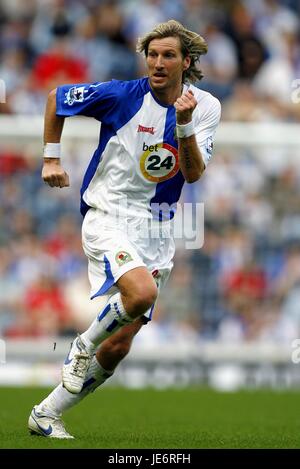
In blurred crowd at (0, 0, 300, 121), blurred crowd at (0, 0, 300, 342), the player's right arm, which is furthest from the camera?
blurred crowd at (0, 0, 300, 121)

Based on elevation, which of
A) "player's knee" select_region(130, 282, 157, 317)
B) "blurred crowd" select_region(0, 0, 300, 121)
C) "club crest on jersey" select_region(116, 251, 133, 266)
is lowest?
"player's knee" select_region(130, 282, 157, 317)

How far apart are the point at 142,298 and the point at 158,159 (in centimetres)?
106

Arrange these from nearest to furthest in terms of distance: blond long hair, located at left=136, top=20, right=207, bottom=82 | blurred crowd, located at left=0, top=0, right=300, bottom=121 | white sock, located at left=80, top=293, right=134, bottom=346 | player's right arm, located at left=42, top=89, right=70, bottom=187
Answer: white sock, located at left=80, top=293, right=134, bottom=346 → player's right arm, located at left=42, top=89, right=70, bottom=187 → blond long hair, located at left=136, top=20, right=207, bottom=82 → blurred crowd, located at left=0, top=0, right=300, bottom=121

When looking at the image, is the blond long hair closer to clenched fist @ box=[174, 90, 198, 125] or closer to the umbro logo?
the umbro logo

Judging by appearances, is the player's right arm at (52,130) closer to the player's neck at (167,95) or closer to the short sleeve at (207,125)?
the player's neck at (167,95)

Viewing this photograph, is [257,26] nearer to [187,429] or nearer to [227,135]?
[227,135]

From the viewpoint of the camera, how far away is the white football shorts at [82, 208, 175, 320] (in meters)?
7.32

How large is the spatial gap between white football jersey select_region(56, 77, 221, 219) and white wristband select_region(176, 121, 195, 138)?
1.31ft

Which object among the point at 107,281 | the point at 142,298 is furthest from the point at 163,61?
the point at 142,298

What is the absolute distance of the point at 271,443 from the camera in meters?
7.27

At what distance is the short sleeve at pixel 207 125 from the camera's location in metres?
7.61

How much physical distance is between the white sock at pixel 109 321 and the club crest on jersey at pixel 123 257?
0.21 metres

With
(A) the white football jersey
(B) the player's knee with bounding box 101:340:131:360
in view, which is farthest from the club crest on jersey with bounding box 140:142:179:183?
(B) the player's knee with bounding box 101:340:131:360
